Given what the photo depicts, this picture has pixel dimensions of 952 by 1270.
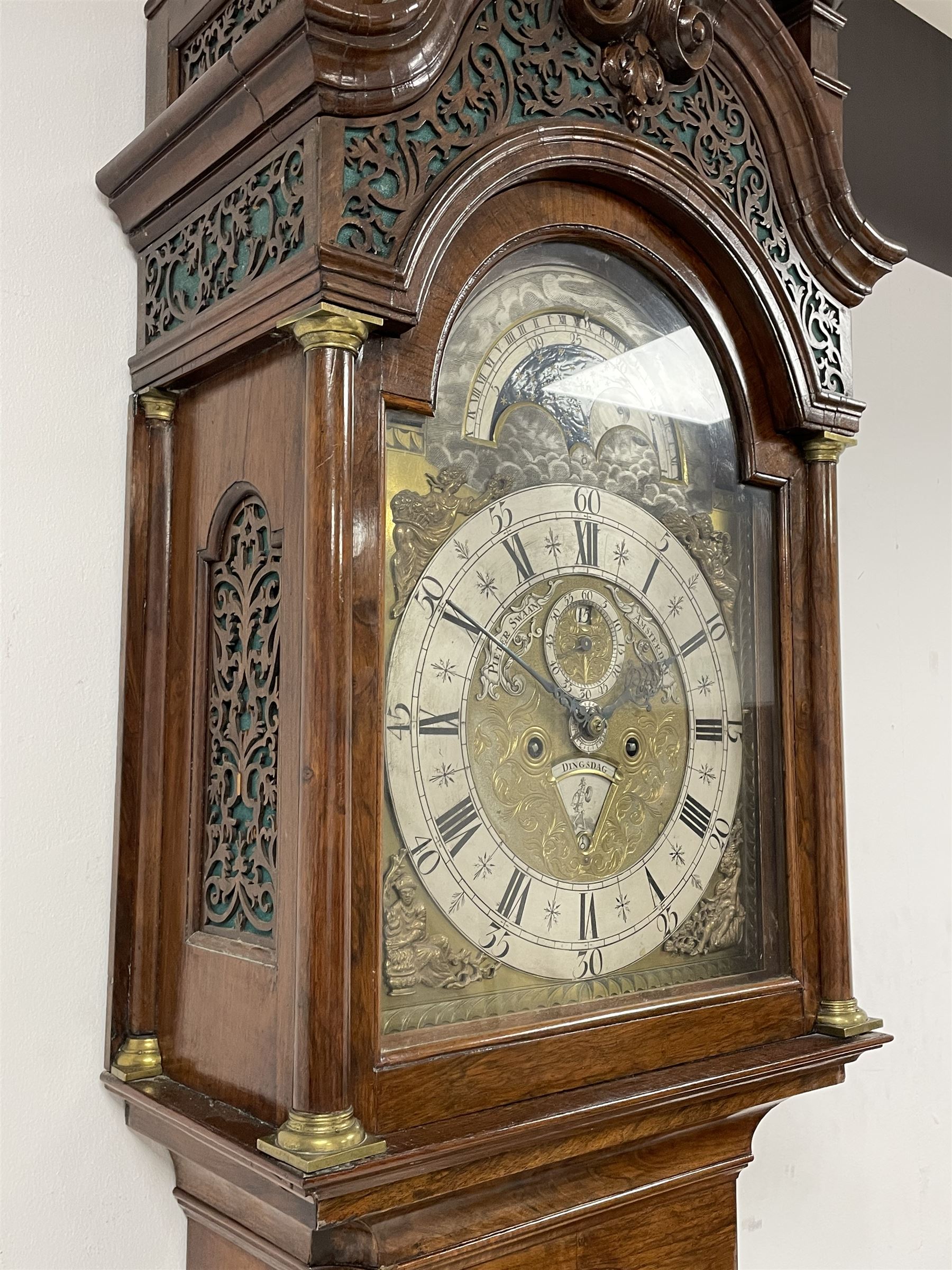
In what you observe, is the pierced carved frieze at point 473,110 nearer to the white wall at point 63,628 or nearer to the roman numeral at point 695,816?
the white wall at point 63,628

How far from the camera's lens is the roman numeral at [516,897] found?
1.00m

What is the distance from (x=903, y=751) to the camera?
6.03ft

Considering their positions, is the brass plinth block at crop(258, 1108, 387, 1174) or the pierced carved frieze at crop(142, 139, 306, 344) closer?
the brass plinth block at crop(258, 1108, 387, 1174)

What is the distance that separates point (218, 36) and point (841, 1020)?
112 centimetres

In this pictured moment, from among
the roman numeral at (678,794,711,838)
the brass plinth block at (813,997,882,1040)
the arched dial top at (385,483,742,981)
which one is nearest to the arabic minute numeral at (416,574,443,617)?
the arched dial top at (385,483,742,981)

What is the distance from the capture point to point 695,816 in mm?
1160

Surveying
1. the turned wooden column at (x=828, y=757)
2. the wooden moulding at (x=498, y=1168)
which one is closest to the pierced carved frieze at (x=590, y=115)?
the turned wooden column at (x=828, y=757)

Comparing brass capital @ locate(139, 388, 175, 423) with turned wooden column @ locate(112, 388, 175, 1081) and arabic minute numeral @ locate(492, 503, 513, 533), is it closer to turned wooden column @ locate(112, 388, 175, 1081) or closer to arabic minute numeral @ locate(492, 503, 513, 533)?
turned wooden column @ locate(112, 388, 175, 1081)

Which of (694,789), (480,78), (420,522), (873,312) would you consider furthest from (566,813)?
(873,312)

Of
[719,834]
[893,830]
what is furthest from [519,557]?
[893,830]

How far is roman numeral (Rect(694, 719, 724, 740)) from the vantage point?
3.83 feet

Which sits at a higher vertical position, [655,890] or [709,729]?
[709,729]

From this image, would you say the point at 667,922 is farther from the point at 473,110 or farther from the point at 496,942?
the point at 473,110

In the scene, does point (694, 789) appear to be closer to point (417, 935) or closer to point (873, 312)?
point (417, 935)
